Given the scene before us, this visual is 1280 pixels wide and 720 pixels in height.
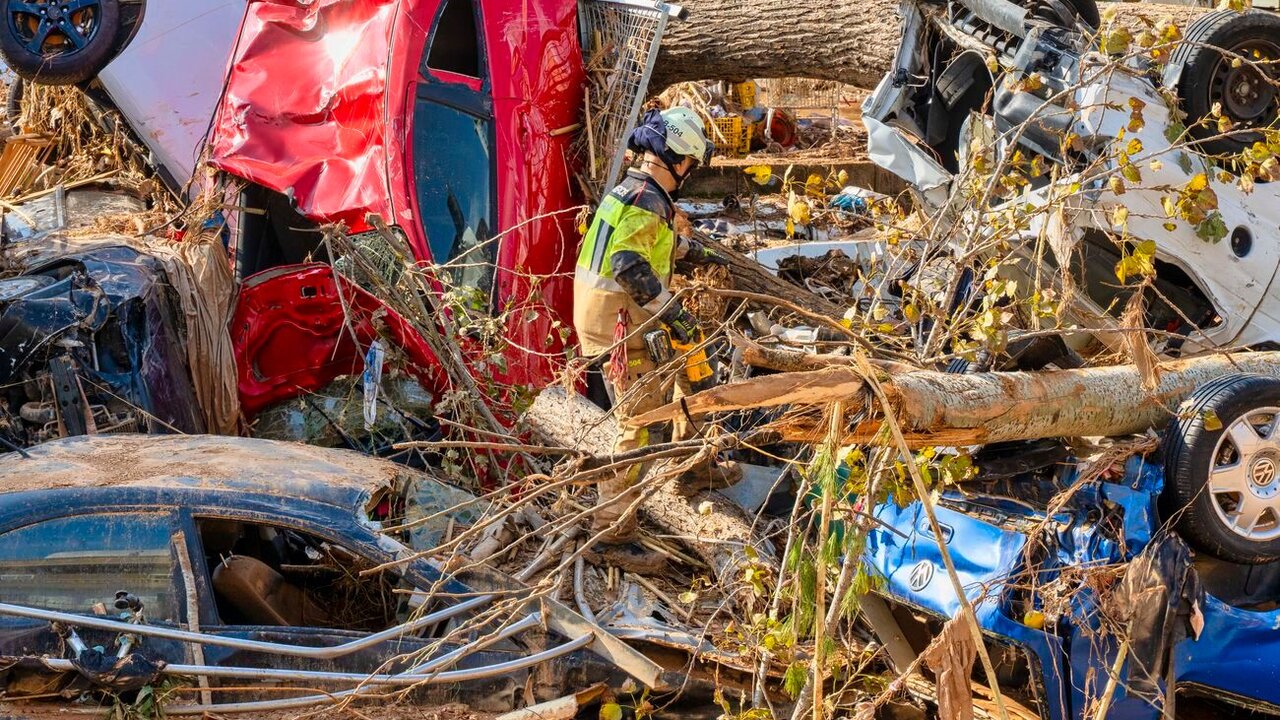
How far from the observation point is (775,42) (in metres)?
8.64

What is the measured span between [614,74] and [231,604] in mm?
4850

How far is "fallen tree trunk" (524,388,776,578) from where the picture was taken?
Result: 18.0ft

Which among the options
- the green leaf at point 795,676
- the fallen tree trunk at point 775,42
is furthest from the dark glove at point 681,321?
the fallen tree trunk at point 775,42

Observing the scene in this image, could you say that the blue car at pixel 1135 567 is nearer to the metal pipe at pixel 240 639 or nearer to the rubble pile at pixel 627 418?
the rubble pile at pixel 627 418

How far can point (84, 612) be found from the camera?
4434mm

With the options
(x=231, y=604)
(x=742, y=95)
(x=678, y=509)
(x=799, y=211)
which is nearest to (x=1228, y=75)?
(x=799, y=211)

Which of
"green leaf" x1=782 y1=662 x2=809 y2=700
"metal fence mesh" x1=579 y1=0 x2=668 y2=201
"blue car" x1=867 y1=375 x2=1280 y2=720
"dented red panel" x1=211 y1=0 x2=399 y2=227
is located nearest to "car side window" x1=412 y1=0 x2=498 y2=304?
"dented red panel" x1=211 y1=0 x2=399 y2=227

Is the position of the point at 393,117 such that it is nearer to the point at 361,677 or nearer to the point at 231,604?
the point at 231,604

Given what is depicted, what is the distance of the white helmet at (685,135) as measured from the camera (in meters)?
6.50

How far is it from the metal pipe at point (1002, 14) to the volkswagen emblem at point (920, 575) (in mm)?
3221

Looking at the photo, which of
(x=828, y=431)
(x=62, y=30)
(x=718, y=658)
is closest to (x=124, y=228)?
(x=62, y=30)

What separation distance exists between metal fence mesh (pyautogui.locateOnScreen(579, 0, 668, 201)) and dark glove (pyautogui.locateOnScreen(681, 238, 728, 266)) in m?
0.94

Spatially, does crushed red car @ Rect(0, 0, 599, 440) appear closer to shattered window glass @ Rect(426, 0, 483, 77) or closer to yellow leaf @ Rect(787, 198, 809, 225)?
shattered window glass @ Rect(426, 0, 483, 77)

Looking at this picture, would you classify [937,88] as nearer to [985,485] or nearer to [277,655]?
[985,485]
